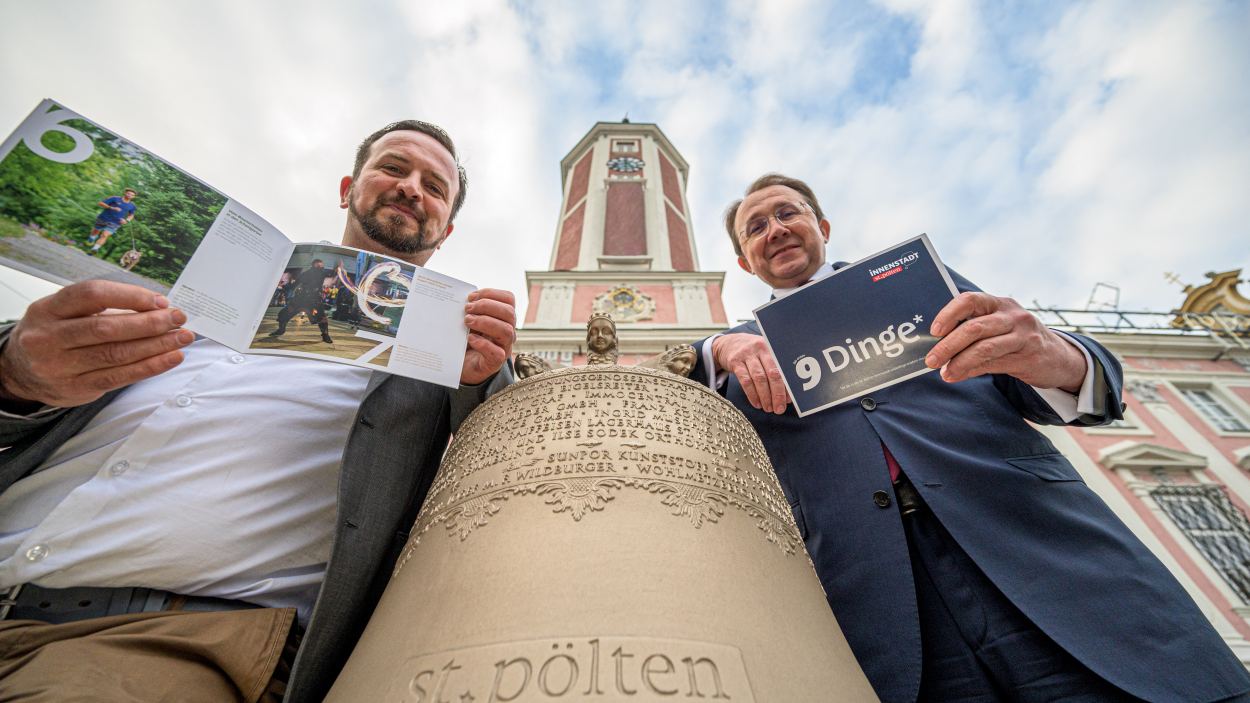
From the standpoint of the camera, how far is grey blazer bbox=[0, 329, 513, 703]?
123cm

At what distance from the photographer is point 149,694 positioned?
102 centimetres

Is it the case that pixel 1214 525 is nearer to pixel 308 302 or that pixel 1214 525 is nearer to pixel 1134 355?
pixel 1134 355

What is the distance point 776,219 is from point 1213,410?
1416 cm

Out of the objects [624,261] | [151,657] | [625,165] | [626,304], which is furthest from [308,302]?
[625,165]

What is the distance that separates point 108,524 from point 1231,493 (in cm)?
1415

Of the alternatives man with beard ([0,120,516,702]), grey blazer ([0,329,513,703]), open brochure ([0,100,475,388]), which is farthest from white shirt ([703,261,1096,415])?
man with beard ([0,120,516,702])

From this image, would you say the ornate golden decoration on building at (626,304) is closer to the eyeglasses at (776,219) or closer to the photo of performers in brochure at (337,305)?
the eyeglasses at (776,219)

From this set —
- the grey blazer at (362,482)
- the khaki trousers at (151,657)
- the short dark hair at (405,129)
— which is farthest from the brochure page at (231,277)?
the short dark hair at (405,129)

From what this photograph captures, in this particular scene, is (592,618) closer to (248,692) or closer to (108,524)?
(248,692)

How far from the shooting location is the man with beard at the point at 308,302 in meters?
1.24

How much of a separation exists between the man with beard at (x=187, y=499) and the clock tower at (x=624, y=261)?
561cm

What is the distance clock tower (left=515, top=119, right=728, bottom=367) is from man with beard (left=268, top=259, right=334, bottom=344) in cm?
586

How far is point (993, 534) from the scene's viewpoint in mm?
1405

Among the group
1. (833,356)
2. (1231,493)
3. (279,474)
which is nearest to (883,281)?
(833,356)
